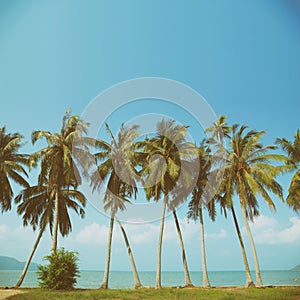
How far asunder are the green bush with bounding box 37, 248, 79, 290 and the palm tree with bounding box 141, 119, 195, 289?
20.9 ft

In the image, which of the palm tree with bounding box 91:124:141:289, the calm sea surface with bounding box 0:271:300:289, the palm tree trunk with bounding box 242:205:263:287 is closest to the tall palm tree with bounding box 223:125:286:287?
the palm tree trunk with bounding box 242:205:263:287

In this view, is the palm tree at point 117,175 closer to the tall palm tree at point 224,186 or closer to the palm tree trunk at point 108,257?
the palm tree trunk at point 108,257

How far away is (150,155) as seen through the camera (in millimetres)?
23812

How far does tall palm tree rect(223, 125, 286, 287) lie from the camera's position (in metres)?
21.7

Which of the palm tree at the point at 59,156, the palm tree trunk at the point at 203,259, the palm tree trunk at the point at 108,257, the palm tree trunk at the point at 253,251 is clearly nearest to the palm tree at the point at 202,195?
the palm tree trunk at the point at 203,259

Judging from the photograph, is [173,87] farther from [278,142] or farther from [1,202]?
[1,202]

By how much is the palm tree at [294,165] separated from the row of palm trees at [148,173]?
0.08 metres

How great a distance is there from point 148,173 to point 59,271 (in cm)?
886

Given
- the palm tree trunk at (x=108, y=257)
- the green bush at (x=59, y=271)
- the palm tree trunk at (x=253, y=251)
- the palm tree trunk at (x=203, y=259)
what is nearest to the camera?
the green bush at (x=59, y=271)

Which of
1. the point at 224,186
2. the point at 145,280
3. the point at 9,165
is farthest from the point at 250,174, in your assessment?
the point at 145,280

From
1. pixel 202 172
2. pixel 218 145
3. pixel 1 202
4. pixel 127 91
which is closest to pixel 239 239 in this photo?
pixel 202 172

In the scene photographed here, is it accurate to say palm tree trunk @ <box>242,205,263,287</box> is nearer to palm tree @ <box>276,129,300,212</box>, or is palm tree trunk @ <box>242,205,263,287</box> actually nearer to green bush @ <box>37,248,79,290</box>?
palm tree @ <box>276,129,300,212</box>

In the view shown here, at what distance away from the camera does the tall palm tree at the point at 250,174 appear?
21.7 meters

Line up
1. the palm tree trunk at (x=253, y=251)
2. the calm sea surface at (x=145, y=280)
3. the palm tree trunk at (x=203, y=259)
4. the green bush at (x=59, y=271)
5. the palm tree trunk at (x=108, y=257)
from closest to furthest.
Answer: the green bush at (x=59, y=271) < the palm tree trunk at (x=253, y=251) < the palm tree trunk at (x=108, y=257) < the palm tree trunk at (x=203, y=259) < the calm sea surface at (x=145, y=280)
